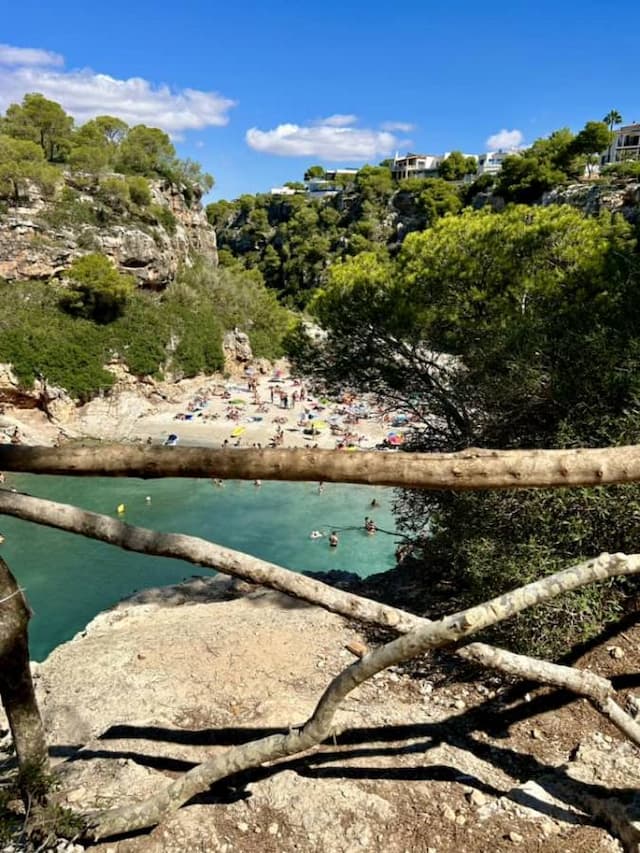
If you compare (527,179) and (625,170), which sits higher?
(527,179)

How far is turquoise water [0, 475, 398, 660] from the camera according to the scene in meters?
16.6

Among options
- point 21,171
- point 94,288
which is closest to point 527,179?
point 94,288

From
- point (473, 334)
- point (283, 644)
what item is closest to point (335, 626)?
point (283, 644)

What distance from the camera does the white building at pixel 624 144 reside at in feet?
204

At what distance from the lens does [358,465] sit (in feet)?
7.15

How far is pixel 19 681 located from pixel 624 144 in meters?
77.1

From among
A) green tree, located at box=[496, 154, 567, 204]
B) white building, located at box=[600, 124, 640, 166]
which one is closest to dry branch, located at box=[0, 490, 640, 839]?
green tree, located at box=[496, 154, 567, 204]

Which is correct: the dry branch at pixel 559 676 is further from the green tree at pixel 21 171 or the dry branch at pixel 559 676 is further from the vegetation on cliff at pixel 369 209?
the vegetation on cliff at pixel 369 209

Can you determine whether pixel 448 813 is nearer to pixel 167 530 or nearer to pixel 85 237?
pixel 167 530

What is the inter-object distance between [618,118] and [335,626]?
64.8 metres

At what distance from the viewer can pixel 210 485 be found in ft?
89.3

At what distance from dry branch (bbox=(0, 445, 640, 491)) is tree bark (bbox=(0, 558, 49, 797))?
0.83 meters

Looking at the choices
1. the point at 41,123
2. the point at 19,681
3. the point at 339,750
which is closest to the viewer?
the point at 19,681

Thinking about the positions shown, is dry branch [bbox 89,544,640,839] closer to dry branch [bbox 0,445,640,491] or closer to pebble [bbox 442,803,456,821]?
dry branch [bbox 0,445,640,491]
